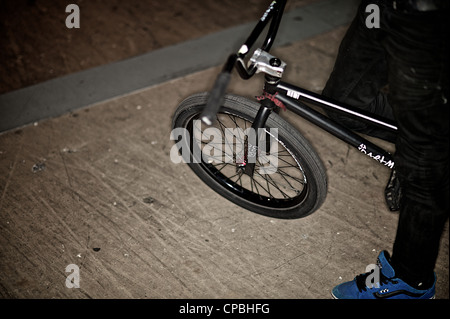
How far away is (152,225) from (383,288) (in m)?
1.35

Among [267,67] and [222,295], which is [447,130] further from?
[222,295]

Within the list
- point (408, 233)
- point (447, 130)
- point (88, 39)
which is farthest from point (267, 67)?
point (88, 39)

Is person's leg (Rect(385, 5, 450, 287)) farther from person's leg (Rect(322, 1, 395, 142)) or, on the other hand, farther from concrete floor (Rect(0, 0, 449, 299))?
concrete floor (Rect(0, 0, 449, 299))

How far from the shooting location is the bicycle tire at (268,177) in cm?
189

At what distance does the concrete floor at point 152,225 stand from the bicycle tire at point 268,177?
0.11m

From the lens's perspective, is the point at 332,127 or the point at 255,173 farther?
the point at 255,173

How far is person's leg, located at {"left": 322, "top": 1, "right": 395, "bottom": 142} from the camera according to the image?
181 centimetres

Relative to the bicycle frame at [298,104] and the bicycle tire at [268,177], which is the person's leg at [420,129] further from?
the bicycle tire at [268,177]

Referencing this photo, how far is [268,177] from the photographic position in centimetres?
253

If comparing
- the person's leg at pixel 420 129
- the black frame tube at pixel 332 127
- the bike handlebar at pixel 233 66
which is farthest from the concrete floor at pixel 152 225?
the bike handlebar at pixel 233 66

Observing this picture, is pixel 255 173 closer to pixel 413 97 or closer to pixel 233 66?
pixel 233 66

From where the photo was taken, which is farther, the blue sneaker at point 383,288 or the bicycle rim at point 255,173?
the bicycle rim at point 255,173

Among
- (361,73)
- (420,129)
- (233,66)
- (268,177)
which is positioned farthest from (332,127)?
(268,177)
